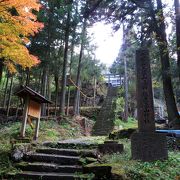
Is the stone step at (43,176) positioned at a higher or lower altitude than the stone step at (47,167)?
lower

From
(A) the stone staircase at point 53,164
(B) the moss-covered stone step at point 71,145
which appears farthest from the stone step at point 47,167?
(B) the moss-covered stone step at point 71,145

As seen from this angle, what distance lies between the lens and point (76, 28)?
18250mm

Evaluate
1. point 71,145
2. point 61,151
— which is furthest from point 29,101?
point 61,151

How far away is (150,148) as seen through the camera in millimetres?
6262

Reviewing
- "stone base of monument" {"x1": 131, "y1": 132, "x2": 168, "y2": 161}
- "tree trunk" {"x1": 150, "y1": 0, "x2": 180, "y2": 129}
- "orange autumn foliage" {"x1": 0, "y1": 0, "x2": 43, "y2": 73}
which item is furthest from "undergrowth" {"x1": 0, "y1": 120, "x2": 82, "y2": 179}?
"tree trunk" {"x1": 150, "y1": 0, "x2": 180, "y2": 129}

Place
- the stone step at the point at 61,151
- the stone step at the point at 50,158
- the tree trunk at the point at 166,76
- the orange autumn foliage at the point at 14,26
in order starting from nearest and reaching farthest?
1. the stone step at the point at 50,158
2. the stone step at the point at 61,151
3. the orange autumn foliage at the point at 14,26
4. the tree trunk at the point at 166,76

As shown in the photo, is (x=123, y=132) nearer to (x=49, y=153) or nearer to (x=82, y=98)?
(x=49, y=153)

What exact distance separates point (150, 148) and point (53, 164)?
2645 mm

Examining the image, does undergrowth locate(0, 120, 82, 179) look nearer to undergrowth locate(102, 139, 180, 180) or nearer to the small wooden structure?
the small wooden structure

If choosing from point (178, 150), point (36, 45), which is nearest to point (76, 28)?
point (36, 45)

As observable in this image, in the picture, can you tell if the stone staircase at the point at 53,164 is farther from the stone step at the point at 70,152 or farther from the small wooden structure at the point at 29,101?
the small wooden structure at the point at 29,101

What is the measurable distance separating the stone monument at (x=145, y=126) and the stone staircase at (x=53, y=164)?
49.4 inches

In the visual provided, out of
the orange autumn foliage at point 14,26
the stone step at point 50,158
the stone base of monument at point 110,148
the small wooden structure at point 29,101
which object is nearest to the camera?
the stone step at point 50,158

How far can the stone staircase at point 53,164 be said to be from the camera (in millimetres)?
5617
